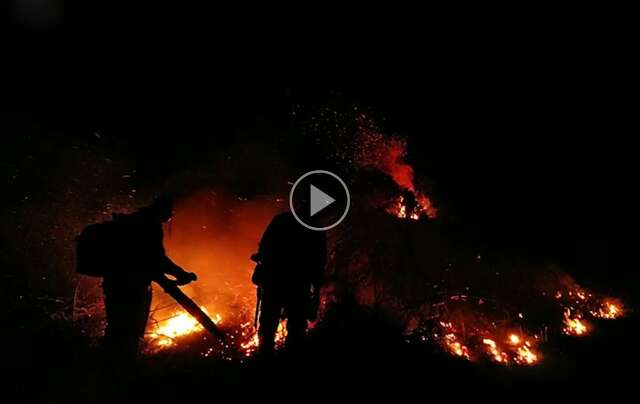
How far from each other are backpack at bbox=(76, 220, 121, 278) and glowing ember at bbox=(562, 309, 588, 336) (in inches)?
426

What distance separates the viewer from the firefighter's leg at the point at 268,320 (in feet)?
16.0

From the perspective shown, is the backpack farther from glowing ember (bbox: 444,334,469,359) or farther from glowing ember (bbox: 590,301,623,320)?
glowing ember (bbox: 590,301,623,320)

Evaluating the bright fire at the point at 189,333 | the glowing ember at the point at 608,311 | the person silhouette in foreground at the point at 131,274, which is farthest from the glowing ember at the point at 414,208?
the person silhouette in foreground at the point at 131,274

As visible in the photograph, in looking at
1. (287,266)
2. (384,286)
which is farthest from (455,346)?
(287,266)

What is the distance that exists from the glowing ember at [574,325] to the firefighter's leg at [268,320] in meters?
8.59

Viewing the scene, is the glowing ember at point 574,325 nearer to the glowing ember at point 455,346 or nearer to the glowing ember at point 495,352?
the glowing ember at point 495,352

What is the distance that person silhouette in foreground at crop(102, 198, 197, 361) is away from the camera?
4.36m

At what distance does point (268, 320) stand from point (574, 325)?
31.2 ft

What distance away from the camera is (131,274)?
174 inches

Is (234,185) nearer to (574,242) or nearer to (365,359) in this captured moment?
(365,359)

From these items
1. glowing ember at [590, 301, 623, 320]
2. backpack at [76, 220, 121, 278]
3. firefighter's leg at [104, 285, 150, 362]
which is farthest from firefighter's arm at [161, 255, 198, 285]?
glowing ember at [590, 301, 623, 320]

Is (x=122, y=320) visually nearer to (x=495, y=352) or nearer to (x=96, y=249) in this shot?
(x=96, y=249)

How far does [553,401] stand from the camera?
579 cm

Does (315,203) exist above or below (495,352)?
above
